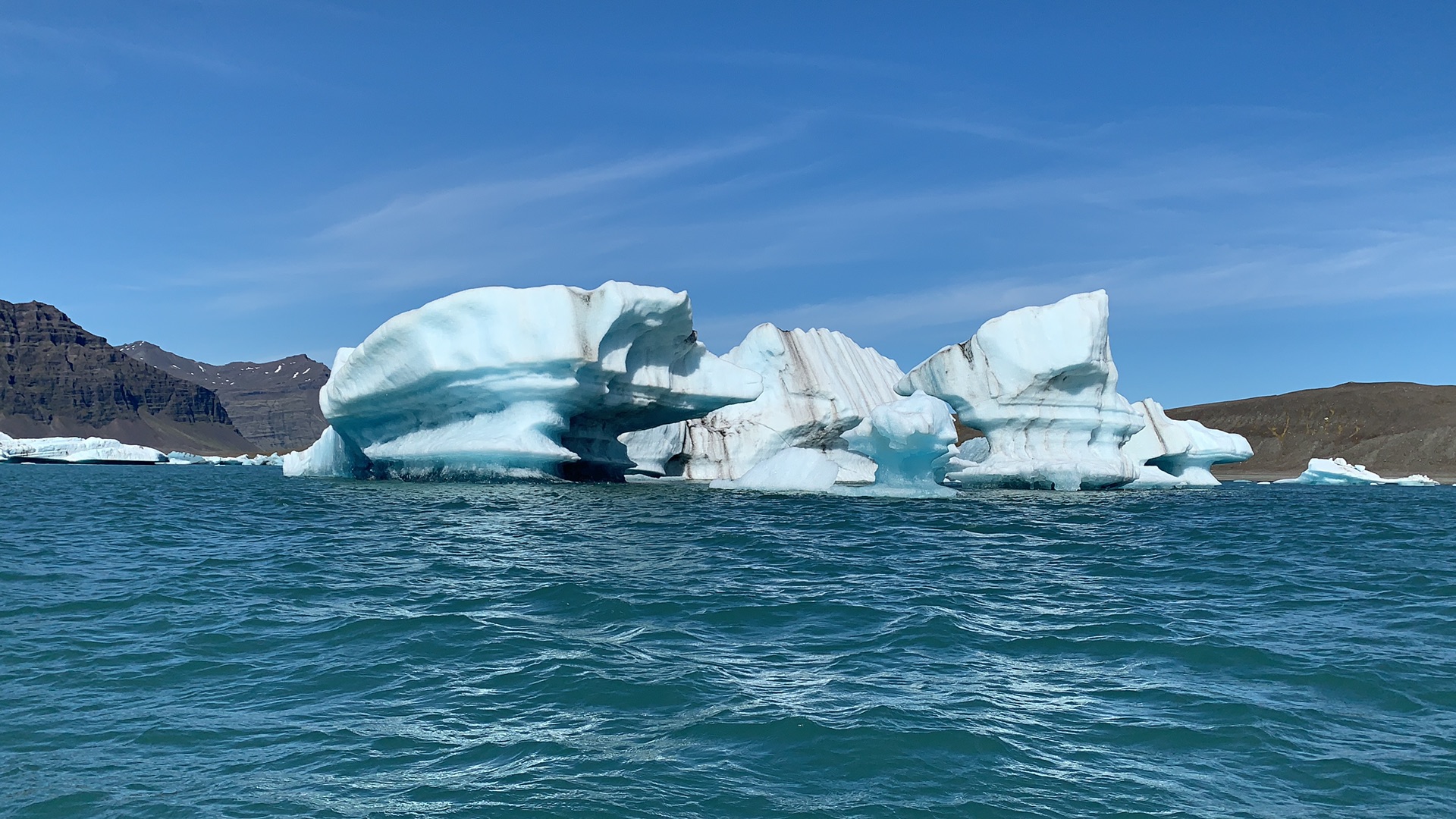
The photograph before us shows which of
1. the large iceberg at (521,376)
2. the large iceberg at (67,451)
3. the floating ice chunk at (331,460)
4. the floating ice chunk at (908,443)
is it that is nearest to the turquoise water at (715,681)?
the floating ice chunk at (908,443)

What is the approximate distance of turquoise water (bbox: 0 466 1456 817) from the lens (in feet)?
14.5

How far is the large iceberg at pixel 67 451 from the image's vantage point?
72062 mm

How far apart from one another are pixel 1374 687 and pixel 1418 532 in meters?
14.1

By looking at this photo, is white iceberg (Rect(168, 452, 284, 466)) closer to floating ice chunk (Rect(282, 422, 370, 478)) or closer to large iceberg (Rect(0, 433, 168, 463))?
large iceberg (Rect(0, 433, 168, 463))

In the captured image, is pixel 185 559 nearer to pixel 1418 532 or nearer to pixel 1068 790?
pixel 1068 790

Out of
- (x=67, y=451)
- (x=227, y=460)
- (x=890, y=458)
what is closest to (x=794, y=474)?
(x=890, y=458)

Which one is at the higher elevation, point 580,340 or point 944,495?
point 580,340

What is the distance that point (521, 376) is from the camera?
23328 mm

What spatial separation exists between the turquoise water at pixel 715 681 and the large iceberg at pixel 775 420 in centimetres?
2440

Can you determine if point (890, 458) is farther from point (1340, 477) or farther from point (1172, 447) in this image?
point (1340, 477)

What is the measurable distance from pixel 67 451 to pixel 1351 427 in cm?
10073

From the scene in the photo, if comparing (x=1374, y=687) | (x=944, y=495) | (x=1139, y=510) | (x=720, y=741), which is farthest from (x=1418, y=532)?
(x=720, y=741)

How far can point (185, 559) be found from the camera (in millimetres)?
11375

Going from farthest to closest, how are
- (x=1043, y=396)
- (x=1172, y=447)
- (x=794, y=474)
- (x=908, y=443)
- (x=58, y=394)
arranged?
(x=58, y=394)
(x=1172, y=447)
(x=1043, y=396)
(x=794, y=474)
(x=908, y=443)
